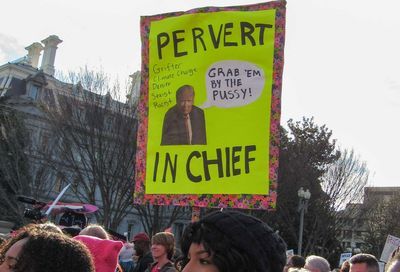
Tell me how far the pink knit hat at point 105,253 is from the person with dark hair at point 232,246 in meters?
1.79

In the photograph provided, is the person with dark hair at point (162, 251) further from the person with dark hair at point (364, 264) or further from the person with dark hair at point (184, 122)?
the person with dark hair at point (364, 264)

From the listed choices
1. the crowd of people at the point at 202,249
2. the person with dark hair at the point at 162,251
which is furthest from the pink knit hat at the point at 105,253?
the person with dark hair at the point at 162,251

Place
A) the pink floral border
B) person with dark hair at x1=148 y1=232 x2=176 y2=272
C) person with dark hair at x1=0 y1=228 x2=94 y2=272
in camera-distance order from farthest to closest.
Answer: person with dark hair at x1=148 y1=232 x2=176 y2=272
the pink floral border
person with dark hair at x1=0 y1=228 x2=94 y2=272

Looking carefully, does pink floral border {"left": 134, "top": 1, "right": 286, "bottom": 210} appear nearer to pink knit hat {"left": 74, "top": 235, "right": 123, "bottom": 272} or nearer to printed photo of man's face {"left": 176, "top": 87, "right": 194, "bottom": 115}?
printed photo of man's face {"left": 176, "top": 87, "right": 194, "bottom": 115}

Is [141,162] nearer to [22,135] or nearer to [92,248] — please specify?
[92,248]

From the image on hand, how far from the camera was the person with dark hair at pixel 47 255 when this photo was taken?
80.3 inches

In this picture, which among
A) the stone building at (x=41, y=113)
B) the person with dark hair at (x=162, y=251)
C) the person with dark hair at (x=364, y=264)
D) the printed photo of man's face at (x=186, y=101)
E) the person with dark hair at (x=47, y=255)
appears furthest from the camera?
the stone building at (x=41, y=113)

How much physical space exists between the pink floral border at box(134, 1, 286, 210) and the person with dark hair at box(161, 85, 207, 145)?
0.84 ft

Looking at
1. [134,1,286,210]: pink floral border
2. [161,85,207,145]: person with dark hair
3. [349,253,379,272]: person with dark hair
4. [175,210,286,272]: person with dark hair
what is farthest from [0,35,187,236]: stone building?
[175,210,286,272]: person with dark hair

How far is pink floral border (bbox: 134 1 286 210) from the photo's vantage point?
4.56 meters

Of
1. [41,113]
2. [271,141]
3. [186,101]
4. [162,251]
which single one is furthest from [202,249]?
[41,113]

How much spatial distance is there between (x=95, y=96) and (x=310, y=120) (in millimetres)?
18282

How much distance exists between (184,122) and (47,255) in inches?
115

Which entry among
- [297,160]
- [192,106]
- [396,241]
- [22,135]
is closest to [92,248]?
[192,106]
